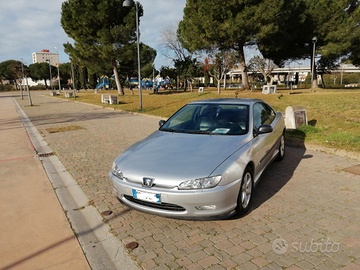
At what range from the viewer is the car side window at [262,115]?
4.50 meters

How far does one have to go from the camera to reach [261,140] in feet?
13.8

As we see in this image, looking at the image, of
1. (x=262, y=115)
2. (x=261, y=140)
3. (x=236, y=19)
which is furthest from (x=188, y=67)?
(x=261, y=140)

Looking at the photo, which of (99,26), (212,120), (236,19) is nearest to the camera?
(212,120)

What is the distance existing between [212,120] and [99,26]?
29.4 metres

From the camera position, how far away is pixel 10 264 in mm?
→ 2721

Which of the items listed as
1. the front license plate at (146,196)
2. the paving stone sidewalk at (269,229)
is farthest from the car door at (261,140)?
the front license plate at (146,196)

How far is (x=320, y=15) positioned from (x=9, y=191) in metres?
34.2

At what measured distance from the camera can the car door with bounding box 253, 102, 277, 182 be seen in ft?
13.0

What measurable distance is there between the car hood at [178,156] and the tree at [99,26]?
27585mm

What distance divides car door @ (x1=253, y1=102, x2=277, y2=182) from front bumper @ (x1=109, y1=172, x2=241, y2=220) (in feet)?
2.95

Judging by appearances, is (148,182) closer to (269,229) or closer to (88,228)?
(88,228)

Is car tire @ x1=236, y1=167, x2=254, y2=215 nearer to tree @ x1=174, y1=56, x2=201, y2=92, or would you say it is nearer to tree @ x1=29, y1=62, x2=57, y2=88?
tree @ x1=174, y1=56, x2=201, y2=92

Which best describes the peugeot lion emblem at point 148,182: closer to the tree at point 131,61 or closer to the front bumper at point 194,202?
the front bumper at point 194,202

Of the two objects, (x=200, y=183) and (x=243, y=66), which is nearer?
(x=200, y=183)
